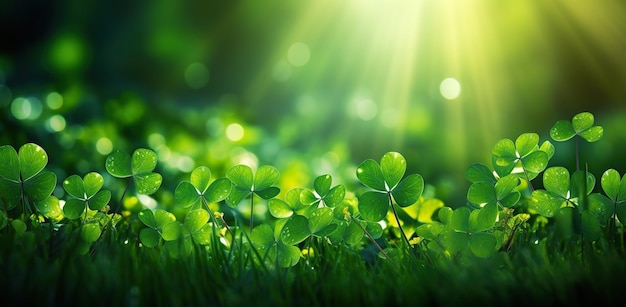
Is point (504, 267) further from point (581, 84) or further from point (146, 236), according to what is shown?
point (581, 84)

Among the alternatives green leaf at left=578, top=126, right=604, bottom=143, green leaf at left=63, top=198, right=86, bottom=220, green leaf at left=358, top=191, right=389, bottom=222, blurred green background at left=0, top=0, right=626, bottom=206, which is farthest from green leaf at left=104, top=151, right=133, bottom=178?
blurred green background at left=0, top=0, right=626, bottom=206

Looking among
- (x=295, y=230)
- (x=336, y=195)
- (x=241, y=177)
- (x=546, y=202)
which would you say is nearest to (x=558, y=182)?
(x=546, y=202)

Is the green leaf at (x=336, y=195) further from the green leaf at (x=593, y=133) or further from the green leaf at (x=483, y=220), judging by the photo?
the green leaf at (x=593, y=133)

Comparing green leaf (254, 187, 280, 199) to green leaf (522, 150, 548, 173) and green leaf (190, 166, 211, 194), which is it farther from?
green leaf (522, 150, 548, 173)

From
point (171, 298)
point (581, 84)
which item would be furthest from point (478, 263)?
point (581, 84)

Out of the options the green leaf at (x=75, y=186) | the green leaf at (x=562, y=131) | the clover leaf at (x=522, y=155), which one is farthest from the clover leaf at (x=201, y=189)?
the green leaf at (x=562, y=131)

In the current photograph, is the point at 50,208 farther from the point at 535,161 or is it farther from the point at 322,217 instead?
the point at 535,161
